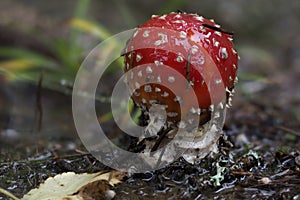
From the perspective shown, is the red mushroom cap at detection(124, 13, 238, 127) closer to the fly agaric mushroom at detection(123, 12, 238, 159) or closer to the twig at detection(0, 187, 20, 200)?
the fly agaric mushroom at detection(123, 12, 238, 159)

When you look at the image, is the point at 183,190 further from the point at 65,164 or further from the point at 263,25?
the point at 263,25

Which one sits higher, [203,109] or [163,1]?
[163,1]

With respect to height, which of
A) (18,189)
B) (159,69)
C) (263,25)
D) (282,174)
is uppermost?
(263,25)

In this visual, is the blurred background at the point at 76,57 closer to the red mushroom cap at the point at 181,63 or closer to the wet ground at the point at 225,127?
the wet ground at the point at 225,127

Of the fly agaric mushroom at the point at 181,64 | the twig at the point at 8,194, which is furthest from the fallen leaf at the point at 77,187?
the fly agaric mushroom at the point at 181,64

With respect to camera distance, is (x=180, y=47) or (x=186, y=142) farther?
(x=186, y=142)

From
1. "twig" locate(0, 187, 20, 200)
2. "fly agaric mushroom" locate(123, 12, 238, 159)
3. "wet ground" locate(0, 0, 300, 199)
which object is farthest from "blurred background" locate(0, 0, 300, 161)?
"fly agaric mushroom" locate(123, 12, 238, 159)

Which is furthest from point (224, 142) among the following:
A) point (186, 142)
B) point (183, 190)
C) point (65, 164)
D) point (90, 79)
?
point (90, 79)
